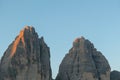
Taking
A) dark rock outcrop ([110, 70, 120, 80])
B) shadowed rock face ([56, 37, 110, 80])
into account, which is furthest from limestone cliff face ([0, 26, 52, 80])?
dark rock outcrop ([110, 70, 120, 80])

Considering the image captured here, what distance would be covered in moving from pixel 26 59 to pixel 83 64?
16.2 m

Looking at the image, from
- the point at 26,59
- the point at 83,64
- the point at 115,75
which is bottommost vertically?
the point at 26,59

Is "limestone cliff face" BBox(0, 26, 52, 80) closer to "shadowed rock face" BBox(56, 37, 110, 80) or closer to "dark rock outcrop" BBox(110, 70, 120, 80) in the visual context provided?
"shadowed rock face" BBox(56, 37, 110, 80)

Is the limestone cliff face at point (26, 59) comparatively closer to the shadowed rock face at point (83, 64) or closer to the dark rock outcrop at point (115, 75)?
the shadowed rock face at point (83, 64)

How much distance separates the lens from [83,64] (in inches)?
3939

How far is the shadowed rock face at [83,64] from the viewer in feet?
325

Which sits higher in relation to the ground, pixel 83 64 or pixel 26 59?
pixel 83 64

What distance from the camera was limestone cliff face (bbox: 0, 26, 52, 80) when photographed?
8825 cm

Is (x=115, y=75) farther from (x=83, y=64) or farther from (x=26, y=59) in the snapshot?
(x=26, y=59)

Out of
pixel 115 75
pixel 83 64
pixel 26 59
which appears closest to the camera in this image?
pixel 26 59

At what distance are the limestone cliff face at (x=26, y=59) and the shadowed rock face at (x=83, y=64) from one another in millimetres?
8051

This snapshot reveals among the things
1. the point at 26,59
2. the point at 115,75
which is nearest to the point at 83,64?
the point at 115,75

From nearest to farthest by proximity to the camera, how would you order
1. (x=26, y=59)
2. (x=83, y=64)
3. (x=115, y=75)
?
(x=26, y=59) < (x=83, y=64) < (x=115, y=75)

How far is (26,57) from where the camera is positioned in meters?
89.9
